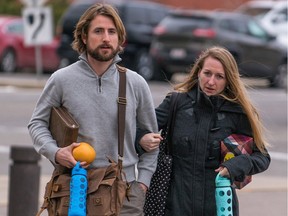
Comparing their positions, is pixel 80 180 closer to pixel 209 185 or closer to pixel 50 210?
pixel 50 210

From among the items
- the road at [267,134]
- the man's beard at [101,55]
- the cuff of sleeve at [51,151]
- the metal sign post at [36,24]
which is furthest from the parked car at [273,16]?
the cuff of sleeve at [51,151]

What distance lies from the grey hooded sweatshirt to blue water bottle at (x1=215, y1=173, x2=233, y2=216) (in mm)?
356

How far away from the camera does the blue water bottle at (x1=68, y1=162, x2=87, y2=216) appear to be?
191 inches

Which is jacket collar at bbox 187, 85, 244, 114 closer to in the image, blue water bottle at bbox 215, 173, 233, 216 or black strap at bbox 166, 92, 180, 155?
black strap at bbox 166, 92, 180, 155

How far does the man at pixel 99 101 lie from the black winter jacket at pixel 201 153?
16 centimetres

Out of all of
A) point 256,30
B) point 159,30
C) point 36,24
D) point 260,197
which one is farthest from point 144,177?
point 256,30

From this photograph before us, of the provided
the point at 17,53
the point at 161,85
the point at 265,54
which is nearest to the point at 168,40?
the point at 161,85

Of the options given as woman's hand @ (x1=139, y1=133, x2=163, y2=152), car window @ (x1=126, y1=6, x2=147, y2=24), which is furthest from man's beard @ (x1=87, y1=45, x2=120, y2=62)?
car window @ (x1=126, y1=6, x2=147, y2=24)

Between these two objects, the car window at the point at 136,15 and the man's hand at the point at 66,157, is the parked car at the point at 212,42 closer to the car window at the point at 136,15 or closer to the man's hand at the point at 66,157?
the car window at the point at 136,15

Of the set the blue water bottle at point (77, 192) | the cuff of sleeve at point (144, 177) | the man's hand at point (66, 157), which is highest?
Result: the man's hand at point (66, 157)

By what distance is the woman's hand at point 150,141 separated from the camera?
5188 millimetres

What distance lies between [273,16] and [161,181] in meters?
25.7

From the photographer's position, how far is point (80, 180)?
4855 millimetres

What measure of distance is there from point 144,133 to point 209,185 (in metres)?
0.43
